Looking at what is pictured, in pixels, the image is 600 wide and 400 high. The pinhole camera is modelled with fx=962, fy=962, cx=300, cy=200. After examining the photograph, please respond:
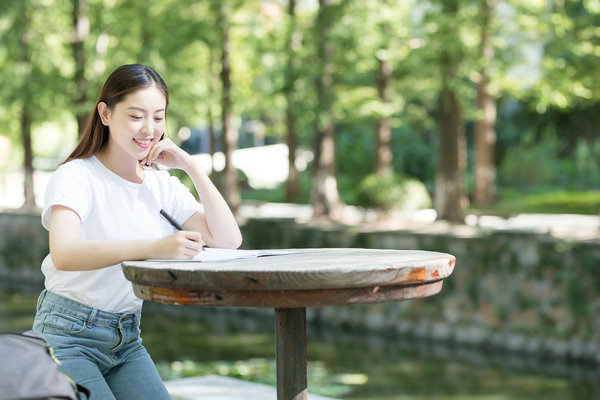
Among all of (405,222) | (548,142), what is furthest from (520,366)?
(548,142)

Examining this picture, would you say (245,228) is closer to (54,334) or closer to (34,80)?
(34,80)

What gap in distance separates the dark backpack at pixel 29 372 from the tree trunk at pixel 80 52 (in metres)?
17.2

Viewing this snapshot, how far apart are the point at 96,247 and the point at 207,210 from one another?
557mm

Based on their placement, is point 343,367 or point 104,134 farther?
point 343,367

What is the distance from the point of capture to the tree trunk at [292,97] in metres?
16.1

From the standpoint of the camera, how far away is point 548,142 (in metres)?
27.4

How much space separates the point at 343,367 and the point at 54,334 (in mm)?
8563

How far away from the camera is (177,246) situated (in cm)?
287

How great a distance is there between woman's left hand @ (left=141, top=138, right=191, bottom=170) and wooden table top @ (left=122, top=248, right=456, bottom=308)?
44cm

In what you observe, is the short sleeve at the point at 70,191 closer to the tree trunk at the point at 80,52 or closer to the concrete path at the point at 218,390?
the concrete path at the point at 218,390

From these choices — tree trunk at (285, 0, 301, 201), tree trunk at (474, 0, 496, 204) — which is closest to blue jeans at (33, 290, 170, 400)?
tree trunk at (285, 0, 301, 201)

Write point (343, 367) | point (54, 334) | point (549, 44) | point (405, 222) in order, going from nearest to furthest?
point (54, 334)
point (343, 367)
point (549, 44)
point (405, 222)

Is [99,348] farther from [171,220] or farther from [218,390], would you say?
[218,390]

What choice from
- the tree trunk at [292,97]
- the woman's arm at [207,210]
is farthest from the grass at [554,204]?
the woman's arm at [207,210]
